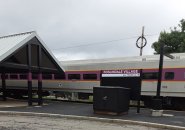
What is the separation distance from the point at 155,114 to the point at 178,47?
33.4 metres

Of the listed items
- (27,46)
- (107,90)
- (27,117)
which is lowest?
(27,117)

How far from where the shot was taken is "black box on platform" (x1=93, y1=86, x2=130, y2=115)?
17469 mm

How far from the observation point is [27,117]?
57.6 feet

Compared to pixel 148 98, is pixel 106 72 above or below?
above

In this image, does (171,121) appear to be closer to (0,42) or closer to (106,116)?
(106,116)

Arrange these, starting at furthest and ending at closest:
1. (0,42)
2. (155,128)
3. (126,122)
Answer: (0,42)
(126,122)
(155,128)

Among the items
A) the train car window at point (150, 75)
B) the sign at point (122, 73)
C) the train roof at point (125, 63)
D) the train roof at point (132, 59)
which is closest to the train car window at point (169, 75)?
the train roof at point (125, 63)

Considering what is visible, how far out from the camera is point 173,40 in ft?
163

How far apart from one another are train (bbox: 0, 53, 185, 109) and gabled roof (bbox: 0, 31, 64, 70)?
3979mm

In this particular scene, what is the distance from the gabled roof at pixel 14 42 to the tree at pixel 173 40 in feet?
83.9

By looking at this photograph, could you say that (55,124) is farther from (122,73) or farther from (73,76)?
(73,76)

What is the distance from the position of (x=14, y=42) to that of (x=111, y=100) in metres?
9.68

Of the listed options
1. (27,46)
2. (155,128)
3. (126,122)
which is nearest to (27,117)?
(126,122)

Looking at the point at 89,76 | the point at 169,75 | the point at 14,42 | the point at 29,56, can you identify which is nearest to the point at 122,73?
the point at 169,75
